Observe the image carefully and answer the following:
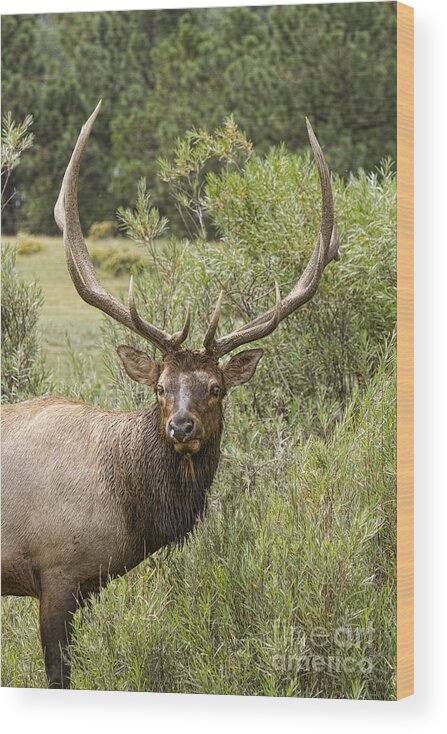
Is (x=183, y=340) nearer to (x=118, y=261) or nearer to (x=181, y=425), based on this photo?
(x=181, y=425)

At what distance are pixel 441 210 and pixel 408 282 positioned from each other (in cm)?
27

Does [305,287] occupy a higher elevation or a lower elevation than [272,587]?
higher

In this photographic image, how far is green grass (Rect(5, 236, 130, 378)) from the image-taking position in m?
5.71

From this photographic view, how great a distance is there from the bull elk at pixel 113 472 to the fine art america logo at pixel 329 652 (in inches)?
22.3

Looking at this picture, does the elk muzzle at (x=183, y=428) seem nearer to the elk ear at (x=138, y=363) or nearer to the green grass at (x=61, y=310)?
the elk ear at (x=138, y=363)

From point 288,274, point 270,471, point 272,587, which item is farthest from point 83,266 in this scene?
point 272,587

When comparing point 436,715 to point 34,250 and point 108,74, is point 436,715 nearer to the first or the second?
point 34,250

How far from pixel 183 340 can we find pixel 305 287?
0.49 m

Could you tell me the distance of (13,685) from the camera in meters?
5.64

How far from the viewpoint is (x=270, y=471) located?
18.0ft

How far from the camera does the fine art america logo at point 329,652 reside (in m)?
5.17

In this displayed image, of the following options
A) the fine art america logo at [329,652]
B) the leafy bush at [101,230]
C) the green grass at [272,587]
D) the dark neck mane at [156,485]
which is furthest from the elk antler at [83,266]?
the fine art america logo at [329,652]

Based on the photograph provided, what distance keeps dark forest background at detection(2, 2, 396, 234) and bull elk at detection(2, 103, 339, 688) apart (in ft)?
0.80

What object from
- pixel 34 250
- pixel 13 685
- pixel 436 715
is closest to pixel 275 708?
pixel 436 715
